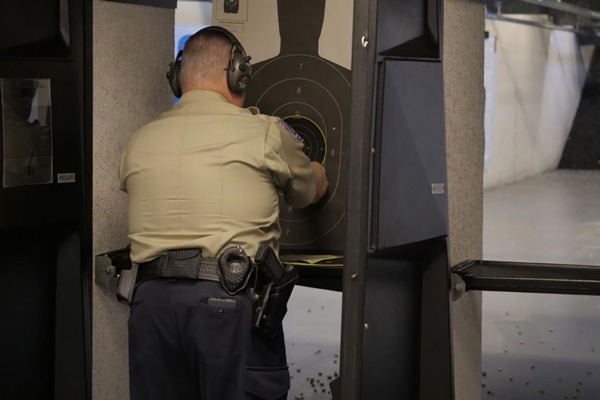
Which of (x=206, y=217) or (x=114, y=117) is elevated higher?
(x=114, y=117)

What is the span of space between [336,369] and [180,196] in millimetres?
2264

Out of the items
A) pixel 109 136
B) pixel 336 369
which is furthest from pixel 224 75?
pixel 336 369

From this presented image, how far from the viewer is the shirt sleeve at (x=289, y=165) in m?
2.18

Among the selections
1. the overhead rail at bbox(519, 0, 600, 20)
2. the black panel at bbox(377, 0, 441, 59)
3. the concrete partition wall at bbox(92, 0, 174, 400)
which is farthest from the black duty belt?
the overhead rail at bbox(519, 0, 600, 20)

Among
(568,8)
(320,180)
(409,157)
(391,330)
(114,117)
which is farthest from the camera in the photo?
(568,8)

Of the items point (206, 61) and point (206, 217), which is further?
point (206, 61)

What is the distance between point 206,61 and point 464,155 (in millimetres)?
625

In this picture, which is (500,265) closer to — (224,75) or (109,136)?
(224,75)

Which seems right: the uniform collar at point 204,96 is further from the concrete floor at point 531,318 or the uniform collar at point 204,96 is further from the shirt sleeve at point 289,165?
the concrete floor at point 531,318

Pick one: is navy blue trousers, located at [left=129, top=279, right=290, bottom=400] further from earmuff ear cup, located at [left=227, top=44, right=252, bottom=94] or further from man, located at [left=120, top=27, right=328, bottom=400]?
earmuff ear cup, located at [left=227, top=44, right=252, bottom=94]

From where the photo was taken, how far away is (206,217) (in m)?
2.15

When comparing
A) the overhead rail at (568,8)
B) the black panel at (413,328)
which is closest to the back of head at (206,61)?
the black panel at (413,328)
